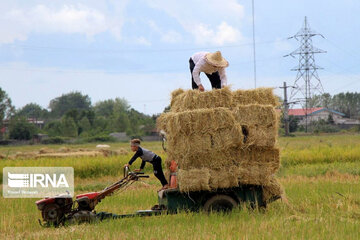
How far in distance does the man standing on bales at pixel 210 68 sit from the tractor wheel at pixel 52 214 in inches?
147

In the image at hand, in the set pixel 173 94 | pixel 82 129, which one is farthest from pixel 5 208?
pixel 82 129

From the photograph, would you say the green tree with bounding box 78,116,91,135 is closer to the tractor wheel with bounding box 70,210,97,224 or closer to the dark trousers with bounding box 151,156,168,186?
the dark trousers with bounding box 151,156,168,186

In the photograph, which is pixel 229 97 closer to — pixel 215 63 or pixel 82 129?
pixel 215 63

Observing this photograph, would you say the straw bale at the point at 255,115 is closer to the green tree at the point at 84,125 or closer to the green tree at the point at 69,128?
the green tree at the point at 69,128

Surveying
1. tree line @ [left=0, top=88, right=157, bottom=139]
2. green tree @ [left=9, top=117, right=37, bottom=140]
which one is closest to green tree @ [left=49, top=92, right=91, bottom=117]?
tree line @ [left=0, top=88, right=157, bottom=139]

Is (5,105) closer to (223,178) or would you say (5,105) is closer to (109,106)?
(109,106)

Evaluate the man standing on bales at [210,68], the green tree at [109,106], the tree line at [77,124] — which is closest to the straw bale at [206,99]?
the man standing on bales at [210,68]

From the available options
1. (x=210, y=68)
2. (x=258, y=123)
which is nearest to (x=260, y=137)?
(x=258, y=123)

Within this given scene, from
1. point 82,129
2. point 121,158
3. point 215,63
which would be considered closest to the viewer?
point 215,63

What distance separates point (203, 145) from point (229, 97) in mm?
1114

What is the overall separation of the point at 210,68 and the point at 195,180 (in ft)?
8.87

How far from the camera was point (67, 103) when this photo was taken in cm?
14212

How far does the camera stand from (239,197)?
9.09m

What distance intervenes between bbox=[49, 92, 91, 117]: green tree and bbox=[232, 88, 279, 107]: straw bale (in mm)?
135295
